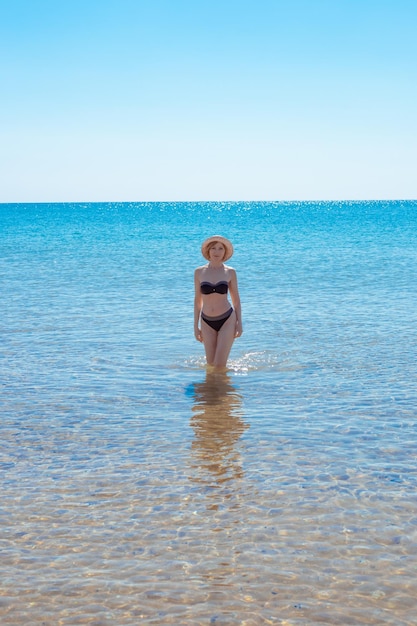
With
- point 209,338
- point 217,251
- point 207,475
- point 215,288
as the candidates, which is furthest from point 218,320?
point 207,475

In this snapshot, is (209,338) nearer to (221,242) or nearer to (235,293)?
(235,293)

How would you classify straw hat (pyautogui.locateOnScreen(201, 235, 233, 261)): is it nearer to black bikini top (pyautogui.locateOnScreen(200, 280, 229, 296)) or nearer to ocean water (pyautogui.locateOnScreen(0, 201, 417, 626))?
black bikini top (pyautogui.locateOnScreen(200, 280, 229, 296))

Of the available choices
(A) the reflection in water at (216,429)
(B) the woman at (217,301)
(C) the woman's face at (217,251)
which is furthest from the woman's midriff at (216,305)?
(A) the reflection in water at (216,429)

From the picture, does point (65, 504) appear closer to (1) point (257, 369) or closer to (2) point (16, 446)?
(2) point (16, 446)

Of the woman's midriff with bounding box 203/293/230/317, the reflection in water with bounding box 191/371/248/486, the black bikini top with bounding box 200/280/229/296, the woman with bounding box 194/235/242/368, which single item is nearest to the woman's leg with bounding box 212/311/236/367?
the woman with bounding box 194/235/242/368

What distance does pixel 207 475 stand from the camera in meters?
6.39

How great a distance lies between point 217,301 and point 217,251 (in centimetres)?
70

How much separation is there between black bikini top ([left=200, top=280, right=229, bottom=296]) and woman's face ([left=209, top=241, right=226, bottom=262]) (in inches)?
12.8

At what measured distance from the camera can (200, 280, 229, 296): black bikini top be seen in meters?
10.1

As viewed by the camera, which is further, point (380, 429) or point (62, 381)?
point (62, 381)

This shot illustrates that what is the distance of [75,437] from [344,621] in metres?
3.86

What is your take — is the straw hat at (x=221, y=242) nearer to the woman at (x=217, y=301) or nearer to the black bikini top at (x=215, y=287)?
the woman at (x=217, y=301)

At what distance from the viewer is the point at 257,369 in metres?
10.6

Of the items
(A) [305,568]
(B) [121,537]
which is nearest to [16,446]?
(B) [121,537]
